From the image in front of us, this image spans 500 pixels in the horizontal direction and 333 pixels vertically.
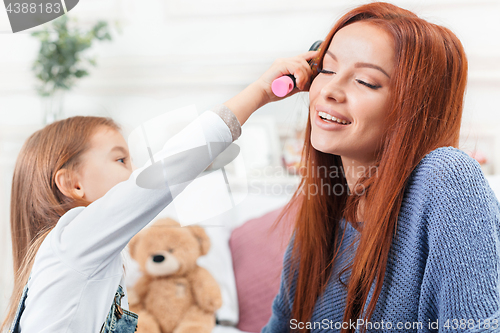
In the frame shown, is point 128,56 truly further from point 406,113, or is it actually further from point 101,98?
point 406,113

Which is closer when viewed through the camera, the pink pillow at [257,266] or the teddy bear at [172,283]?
the teddy bear at [172,283]

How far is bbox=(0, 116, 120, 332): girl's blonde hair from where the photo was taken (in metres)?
0.57

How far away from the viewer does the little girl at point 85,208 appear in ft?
1.60

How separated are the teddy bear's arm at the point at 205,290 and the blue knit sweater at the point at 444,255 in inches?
20.4

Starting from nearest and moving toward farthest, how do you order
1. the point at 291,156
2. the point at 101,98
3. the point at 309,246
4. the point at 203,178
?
the point at 203,178 < the point at 309,246 < the point at 101,98 < the point at 291,156

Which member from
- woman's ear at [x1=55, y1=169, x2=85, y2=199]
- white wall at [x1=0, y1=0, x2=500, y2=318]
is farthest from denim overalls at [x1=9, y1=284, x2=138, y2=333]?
white wall at [x1=0, y1=0, x2=500, y2=318]

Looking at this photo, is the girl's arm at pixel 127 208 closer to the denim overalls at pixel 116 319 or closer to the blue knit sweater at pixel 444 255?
the denim overalls at pixel 116 319

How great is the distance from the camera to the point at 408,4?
1.04 m

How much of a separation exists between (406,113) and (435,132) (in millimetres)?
78

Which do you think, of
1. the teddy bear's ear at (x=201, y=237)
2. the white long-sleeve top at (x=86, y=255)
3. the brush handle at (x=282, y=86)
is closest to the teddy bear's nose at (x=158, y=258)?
the teddy bear's ear at (x=201, y=237)

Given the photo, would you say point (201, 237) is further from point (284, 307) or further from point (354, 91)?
point (354, 91)

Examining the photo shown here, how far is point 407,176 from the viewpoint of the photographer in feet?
2.02

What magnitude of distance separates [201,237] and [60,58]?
→ 64 cm

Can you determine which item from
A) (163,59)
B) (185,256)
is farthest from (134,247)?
(163,59)
